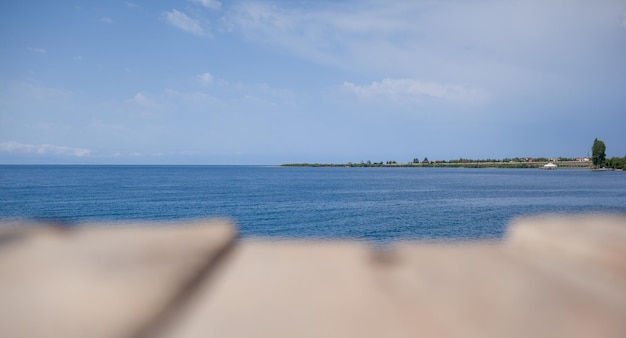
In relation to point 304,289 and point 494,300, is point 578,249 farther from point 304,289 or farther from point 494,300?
point 304,289

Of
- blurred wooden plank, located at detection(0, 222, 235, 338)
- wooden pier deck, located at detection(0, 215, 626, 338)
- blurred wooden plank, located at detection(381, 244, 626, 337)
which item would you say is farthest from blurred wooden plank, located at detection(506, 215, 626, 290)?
blurred wooden plank, located at detection(0, 222, 235, 338)

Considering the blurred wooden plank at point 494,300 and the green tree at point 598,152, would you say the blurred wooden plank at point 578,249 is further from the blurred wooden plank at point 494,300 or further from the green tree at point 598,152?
the green tree at point 598,152

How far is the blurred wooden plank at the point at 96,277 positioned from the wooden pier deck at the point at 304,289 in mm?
20

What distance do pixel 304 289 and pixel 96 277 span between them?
111 inches

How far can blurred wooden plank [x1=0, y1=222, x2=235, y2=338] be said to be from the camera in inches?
172

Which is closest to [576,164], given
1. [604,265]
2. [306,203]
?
[306,203]

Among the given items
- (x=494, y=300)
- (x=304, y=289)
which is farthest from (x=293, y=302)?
(x=494, y=300)

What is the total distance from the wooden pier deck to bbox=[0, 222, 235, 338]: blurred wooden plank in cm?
2

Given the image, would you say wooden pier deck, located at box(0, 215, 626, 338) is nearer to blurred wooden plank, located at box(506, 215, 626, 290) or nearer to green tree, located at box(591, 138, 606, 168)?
blurred wooden plank, located at box(506, 215, 626, 290)

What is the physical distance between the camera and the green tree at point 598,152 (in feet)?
350

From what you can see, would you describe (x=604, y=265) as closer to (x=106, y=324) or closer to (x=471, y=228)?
(x=106, y=324)

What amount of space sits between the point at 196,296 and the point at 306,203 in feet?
88.0

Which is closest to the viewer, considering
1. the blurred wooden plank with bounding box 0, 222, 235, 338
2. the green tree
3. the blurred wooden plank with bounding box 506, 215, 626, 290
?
the blurred wooden plank with bounding box 0, 222, 235, 338

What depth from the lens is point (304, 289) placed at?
16.1 ft
